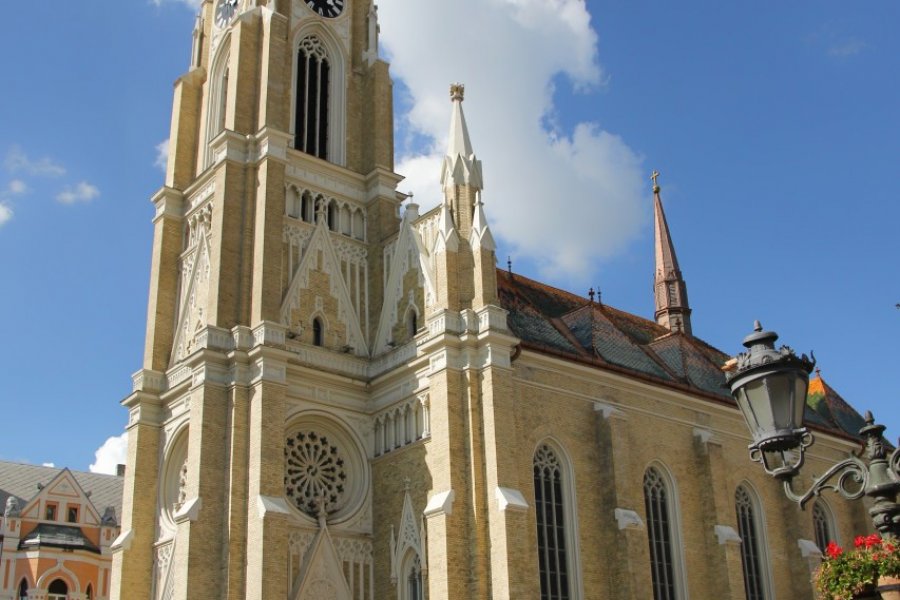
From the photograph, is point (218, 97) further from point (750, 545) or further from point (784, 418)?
point (784, 418)

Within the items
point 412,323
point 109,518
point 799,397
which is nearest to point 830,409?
point 412,323

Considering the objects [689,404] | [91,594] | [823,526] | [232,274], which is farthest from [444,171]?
[91,594]

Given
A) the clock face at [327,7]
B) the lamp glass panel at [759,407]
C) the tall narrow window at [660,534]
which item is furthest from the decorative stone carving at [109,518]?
the lamp glass panel at [759,407]

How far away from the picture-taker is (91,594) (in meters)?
45.9

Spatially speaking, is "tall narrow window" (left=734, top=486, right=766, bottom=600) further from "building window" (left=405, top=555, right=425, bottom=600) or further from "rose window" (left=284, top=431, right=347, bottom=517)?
"rose window" (left=284, top=431, right=347, bottom=517)

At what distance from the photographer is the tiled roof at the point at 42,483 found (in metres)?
48.8

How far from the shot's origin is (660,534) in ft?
104

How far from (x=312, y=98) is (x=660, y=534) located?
728 inches

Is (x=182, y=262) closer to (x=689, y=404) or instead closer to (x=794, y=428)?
(x=689, y=404)

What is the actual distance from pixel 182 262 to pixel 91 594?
20.2 metres

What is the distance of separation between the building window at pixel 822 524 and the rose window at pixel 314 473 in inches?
750

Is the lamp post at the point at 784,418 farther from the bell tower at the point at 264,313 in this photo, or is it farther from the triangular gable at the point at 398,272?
the triangular gable at the point at 398,272

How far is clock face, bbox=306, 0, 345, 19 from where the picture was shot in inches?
1426

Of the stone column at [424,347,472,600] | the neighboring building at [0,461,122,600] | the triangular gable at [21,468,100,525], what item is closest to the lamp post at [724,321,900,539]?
the stone column at [424,347,472,600]
